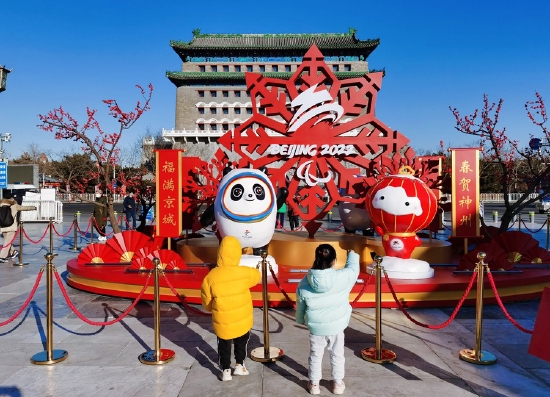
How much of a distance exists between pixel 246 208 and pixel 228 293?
2.52m

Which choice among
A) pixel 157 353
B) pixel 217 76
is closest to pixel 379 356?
pixel 157 353

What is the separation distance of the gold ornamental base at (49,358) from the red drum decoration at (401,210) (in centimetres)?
418

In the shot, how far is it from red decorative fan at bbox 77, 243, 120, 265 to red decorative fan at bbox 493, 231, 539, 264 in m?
6.19

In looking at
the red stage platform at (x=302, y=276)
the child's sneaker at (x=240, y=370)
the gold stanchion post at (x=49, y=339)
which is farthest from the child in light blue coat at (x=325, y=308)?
the gold stanchion post at (x=49, y=339)

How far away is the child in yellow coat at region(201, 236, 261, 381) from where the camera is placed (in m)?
3.32

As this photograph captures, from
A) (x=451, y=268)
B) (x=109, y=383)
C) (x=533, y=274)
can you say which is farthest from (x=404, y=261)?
(x=109, y=383)

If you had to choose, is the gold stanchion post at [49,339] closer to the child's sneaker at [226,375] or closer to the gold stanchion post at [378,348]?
the child's sneaker at [226,375]

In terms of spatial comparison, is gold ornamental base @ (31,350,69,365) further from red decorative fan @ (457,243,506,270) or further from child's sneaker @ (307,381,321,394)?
red decorative fan @ (457,243,506,270)

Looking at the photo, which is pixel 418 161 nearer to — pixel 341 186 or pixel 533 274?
pixel 341 186

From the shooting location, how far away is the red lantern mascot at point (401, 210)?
582 centimetres

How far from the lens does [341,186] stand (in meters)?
7.34

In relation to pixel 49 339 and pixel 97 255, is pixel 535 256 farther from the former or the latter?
pixel 97 255

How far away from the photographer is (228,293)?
3.31 meters

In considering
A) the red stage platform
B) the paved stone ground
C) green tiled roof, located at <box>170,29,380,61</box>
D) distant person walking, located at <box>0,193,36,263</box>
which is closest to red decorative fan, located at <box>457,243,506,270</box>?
the red stage platform
